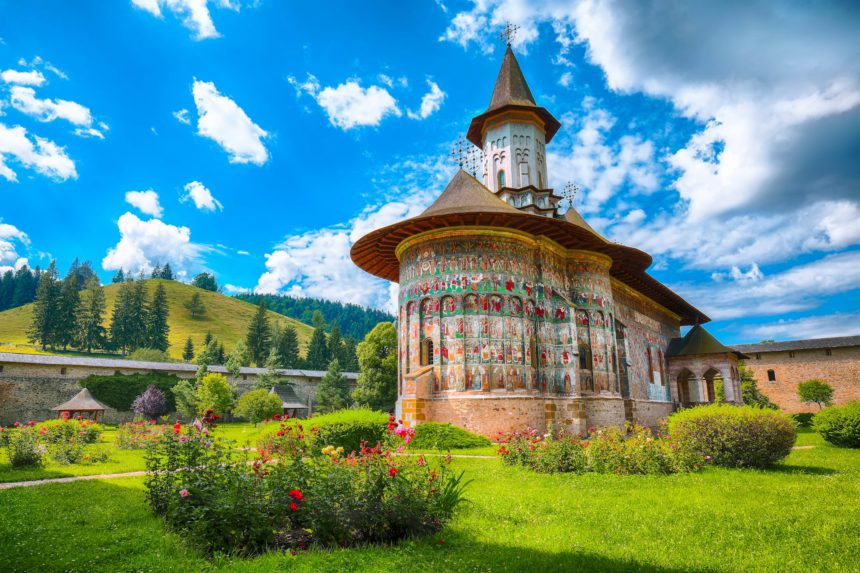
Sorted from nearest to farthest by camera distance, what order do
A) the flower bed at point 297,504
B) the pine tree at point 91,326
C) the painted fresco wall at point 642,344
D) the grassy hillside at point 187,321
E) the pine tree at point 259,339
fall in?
the flower bed at point 297,504 < the painted fresco wall at point 642,344 < the pine tree at point 259,339 < the pine tree at point 91,326 < the grassy hillside at point 187,321

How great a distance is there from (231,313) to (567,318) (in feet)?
344

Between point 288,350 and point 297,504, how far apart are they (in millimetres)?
69028

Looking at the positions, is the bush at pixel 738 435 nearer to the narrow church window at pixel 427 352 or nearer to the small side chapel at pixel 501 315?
the small side chapel at pixel 501 315

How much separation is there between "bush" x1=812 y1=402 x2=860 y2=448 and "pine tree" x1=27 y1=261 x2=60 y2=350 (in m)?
87.1

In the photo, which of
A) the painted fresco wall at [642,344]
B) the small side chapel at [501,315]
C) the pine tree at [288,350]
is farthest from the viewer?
the pine tree at [288,350]

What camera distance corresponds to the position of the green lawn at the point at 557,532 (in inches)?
194

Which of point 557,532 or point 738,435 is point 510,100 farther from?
point 557,532

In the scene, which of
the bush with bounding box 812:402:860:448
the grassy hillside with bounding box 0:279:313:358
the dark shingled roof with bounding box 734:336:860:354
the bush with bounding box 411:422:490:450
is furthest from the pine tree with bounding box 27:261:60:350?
the dark shingled roof with bounding box 734:336:860:354

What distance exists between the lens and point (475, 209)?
19203 millimetres

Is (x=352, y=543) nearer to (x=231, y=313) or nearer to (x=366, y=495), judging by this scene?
(x=366, y=495)

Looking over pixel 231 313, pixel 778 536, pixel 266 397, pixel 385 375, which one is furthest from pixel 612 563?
pixel 231 313

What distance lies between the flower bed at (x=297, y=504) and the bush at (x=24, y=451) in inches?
337

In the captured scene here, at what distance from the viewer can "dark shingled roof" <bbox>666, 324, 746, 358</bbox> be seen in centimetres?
3347

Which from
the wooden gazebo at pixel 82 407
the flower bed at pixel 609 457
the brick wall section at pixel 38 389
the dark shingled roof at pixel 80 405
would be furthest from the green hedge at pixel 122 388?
the flower bed at pixel 609 457
